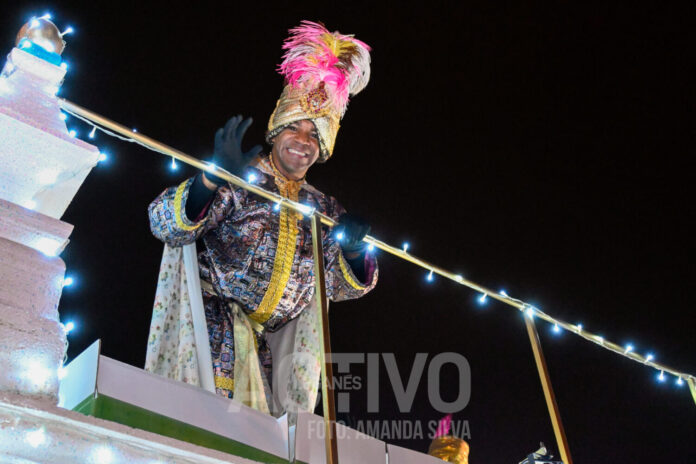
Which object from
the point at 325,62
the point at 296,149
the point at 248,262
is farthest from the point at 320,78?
the point at 248,262

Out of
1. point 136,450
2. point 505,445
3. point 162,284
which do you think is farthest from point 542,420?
point 136,450

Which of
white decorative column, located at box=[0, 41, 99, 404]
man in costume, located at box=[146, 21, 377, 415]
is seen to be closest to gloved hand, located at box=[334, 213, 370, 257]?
man in costume, located at box=[146, 21, 377, 415]

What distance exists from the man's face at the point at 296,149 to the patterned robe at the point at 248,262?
0.27 metres

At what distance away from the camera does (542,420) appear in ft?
19.9

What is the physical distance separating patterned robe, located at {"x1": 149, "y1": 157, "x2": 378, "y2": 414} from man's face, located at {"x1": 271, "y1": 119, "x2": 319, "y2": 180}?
27 centimetres

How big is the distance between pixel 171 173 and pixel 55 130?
12.5ft

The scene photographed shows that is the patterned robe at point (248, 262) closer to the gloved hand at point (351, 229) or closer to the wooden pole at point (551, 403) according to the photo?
the gloved hand at point (351, 229)

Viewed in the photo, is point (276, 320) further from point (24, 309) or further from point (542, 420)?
point (542, 420)

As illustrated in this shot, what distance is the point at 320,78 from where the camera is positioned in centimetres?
389

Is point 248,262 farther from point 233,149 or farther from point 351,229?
point 233,149

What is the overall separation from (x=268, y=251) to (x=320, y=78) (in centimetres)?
100

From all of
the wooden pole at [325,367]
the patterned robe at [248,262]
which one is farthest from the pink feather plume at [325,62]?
the wooden pole at [325,367]

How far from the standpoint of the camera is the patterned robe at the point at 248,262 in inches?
127

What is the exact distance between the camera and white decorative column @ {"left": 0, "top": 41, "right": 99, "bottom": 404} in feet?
5.45
